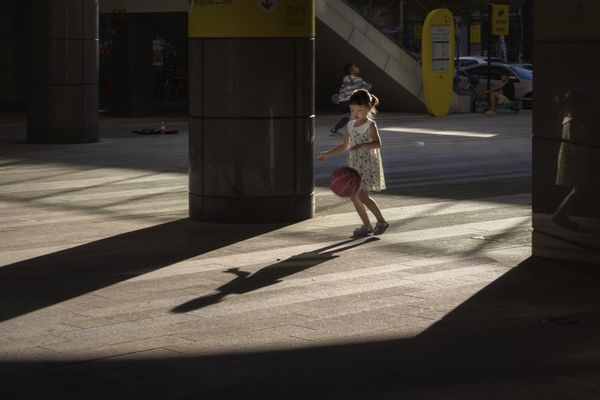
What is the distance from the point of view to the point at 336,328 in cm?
834

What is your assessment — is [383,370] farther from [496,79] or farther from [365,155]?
[496,79]

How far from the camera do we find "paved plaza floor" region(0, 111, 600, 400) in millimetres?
7047

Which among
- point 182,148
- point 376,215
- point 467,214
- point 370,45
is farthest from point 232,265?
point 370,45

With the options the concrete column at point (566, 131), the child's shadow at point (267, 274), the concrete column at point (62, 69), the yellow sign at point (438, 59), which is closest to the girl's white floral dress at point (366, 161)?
the child's shadow at point (267, 274)

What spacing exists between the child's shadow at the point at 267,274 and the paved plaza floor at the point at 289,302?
0.07ft

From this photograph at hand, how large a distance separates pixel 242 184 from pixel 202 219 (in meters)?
0.63

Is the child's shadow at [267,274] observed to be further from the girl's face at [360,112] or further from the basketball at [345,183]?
the girl's face at [360,112]

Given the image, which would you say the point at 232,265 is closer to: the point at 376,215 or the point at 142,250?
the point at 142,250

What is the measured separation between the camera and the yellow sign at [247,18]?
1327 centimetres

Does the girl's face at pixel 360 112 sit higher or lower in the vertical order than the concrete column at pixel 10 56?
lower

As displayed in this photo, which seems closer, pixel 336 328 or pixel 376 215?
pixel 336 328

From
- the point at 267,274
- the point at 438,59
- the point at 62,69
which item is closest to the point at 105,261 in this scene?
the point at 267,274

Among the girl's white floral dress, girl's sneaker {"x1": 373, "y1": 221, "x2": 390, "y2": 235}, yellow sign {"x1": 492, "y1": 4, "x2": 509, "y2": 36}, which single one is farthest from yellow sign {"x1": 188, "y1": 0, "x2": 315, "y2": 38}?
yellow sign {"x1": 492, "y1": 4, "x2": 509, "y2": 36}

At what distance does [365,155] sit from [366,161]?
0.22ft
